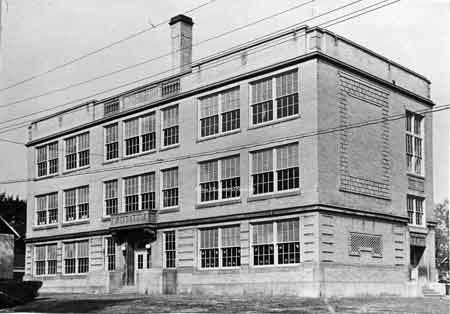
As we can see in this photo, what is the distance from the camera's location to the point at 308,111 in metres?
29.8

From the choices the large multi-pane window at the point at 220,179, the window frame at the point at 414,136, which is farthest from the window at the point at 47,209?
the window frame at the point at 414,136

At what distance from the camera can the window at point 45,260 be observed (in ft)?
145

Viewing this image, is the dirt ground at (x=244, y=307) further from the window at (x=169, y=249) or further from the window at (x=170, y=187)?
the window at (x=170, y=187)

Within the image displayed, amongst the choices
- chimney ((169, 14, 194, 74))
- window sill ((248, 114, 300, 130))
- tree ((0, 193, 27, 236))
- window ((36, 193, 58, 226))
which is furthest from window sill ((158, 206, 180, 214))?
tree ((0, 193, 27, 236))

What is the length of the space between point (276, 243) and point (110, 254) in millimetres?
12707

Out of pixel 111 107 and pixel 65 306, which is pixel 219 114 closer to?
pixel 111 107

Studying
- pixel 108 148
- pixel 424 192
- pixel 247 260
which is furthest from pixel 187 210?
pixel 424 192

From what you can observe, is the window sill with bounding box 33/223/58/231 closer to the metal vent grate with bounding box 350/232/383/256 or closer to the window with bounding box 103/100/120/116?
the window with bounding box 103/100/120/116

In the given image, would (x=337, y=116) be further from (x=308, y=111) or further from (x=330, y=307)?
(x=330, y=307)

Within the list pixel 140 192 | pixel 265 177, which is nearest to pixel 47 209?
pixel 140 192

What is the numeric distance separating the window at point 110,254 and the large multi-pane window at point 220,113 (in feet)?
29.5

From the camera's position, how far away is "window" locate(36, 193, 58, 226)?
44500 millimetres

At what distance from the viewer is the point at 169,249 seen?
118 ft

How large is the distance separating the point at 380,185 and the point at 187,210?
363 inches
